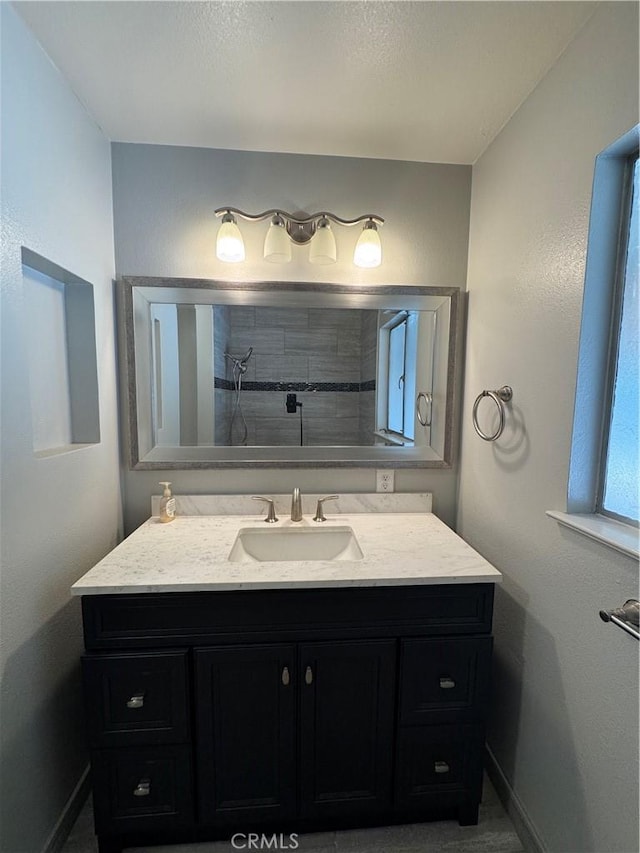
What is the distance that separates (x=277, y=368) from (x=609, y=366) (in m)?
1.11

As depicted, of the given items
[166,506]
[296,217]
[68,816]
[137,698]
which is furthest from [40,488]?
[296,217]

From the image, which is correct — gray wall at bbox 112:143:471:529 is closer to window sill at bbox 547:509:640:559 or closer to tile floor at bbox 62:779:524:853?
window sill at bbox 547:509:640:559

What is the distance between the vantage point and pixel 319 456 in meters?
1.64

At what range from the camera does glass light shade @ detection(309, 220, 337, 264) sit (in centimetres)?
148

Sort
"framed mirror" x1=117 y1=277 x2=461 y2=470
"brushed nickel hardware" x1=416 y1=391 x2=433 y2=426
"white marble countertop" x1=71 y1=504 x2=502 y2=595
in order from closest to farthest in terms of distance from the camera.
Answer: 1. "white marble countertop" x1=71 y1=504 x2=502 y2=595
2. "framed mirror" x1=117 y1=277 x2=461 y2=470
3. "brushed nickel hardware" x1=416 y1=391 x2=433 y2=426

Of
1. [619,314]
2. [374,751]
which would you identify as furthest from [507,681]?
[619,314]

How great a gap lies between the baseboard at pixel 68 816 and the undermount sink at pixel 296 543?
918mm

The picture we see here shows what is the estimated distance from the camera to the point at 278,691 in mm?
1119

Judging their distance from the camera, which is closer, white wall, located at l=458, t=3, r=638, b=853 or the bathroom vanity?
white wall, located at l=458, t=3, r=638, b=853

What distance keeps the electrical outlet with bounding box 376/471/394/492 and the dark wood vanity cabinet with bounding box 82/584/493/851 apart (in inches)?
23.1

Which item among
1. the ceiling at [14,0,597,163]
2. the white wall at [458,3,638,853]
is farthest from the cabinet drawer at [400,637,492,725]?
the ceiling at [14,0,597,163]

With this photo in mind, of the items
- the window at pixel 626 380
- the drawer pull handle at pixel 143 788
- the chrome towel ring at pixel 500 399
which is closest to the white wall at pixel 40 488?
the drawer pull handle at pixel 143 788

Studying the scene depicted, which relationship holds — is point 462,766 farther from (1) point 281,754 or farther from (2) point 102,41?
(2) point 102,41

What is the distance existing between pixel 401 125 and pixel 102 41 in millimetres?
950
